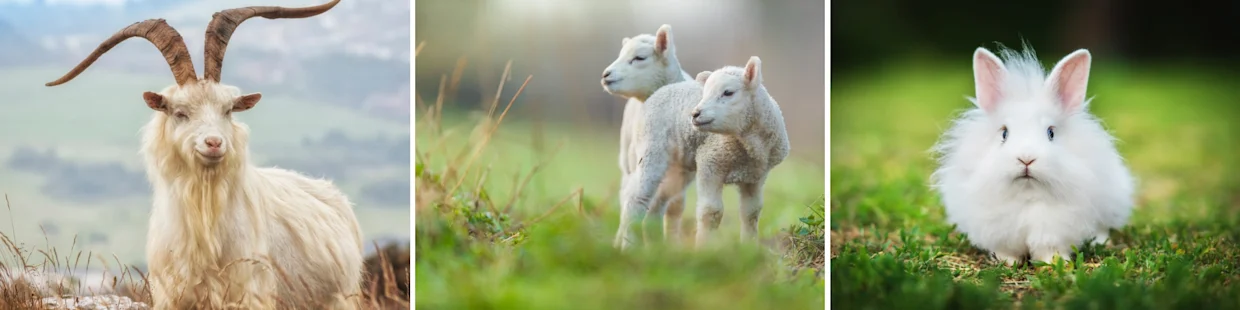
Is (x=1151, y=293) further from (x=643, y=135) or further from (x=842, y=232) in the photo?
(x=643, y=135)

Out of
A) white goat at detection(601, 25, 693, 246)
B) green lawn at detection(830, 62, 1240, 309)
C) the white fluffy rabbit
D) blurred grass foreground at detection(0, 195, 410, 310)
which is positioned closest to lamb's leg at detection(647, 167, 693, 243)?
white goat at detection(601, 25, 693, 246)

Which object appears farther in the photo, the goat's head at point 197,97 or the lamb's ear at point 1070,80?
the lamb's ear at point 1070,80

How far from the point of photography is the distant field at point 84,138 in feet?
14.7

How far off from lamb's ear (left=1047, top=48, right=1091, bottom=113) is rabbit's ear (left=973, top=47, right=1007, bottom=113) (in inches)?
7.6

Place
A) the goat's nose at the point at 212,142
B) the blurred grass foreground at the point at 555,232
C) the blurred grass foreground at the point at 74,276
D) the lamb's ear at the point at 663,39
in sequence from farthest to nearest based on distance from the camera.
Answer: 1. the blurred grass foreground at the point at 74,276
2. the lamb's ear at the point at 663,39
3. the blurred grass foreground at the point at 555,232
4. the goat's nose at the point at 212,142

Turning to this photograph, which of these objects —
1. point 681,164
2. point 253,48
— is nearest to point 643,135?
point 681,164

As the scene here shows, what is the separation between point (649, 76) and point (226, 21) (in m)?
1.68

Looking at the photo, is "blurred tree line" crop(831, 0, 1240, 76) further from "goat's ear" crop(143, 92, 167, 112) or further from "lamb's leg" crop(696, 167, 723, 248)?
"goat's ear" crop(143, 92, 167, 112)

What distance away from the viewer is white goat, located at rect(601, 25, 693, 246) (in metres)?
4.07

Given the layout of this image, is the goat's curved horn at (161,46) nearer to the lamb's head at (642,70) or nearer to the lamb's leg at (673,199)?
the lamb's head at (642,70)

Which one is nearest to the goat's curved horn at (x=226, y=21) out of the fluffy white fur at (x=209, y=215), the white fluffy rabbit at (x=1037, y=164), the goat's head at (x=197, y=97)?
the goat's head at (x=197, y=97)

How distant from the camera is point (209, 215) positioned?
3898mm

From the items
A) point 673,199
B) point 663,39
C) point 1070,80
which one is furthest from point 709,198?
point 1070,80

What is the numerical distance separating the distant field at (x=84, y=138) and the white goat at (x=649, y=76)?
3.66 ft
